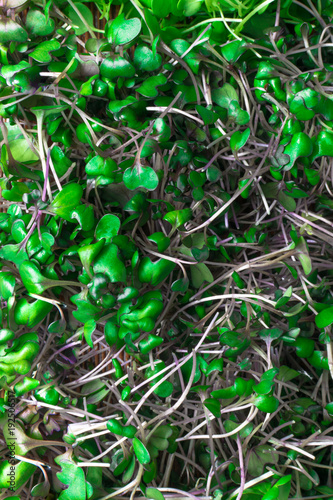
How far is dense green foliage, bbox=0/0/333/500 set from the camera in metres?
0.69

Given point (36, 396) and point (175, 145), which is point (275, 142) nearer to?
point (175, 145)

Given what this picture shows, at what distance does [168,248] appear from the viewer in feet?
2.39

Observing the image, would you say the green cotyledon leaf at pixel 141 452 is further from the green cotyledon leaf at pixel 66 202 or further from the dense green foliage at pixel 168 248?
the green cotyledon leaf at pixel 66 202

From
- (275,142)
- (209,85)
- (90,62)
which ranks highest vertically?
(90,62)

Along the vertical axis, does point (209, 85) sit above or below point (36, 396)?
above

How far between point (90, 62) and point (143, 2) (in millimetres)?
145

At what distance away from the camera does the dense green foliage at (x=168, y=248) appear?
0.69 meters

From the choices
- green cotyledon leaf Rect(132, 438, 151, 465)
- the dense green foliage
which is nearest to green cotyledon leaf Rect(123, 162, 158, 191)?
the dense green foliage

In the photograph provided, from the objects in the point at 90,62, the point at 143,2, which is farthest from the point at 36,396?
the point at 143,2

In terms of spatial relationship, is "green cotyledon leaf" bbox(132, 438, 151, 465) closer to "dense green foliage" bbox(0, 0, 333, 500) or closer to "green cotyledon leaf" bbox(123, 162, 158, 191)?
"dense green foliage" bbox(0, 0, 333, 500)

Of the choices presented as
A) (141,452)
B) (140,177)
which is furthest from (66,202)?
(141,452)

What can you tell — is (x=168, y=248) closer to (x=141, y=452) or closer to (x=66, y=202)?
(x=66, y=202)

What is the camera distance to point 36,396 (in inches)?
28.3

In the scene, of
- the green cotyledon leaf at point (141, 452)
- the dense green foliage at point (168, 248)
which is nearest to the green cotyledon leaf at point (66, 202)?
the dense green foliage at point (168, 248)
